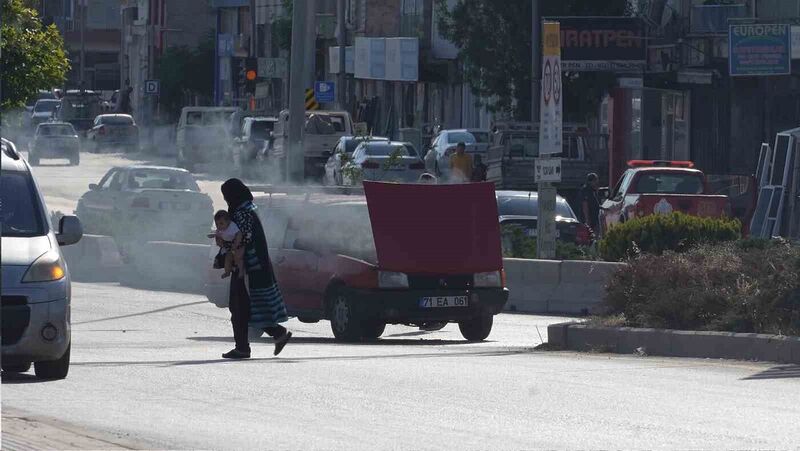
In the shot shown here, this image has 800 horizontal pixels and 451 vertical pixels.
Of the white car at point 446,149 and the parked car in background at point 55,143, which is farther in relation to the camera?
the parked car in background at point 55,143

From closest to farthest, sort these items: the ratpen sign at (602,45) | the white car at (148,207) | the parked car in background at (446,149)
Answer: the white car at (148,207) < the ratpen sign at (602,45) < the parked car in background at (446,149)

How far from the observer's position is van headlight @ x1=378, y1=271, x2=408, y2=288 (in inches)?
688

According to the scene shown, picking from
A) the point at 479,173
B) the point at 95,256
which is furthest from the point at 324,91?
the point at 95,256

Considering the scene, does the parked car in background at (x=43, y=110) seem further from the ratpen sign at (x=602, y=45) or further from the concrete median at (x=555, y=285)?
Result: the concrete median at (x=555, y=285)

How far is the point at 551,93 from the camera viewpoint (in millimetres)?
22594

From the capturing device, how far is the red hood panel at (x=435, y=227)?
17672 millimetres

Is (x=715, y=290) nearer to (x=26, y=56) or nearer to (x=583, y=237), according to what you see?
(x=583, y=237)

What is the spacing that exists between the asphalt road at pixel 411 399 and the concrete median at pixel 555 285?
5807mm

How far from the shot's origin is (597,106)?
47.1 m

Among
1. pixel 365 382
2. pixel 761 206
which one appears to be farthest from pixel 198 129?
pixel 365 382

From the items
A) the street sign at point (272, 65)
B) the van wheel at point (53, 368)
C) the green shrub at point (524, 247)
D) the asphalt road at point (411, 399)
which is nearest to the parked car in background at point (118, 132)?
the street sign at point (272, 65)

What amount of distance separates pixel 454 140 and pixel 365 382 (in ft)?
118

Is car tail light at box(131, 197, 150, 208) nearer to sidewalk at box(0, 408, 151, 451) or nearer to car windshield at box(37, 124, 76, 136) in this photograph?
sidewalk at box(0, 408, 151, 451)

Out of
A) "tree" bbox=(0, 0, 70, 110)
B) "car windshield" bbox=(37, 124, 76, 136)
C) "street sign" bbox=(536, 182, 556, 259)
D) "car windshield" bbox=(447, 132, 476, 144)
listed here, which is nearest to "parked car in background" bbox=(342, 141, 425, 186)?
"car windshield" bbox=(447, 132, 476, 144)
